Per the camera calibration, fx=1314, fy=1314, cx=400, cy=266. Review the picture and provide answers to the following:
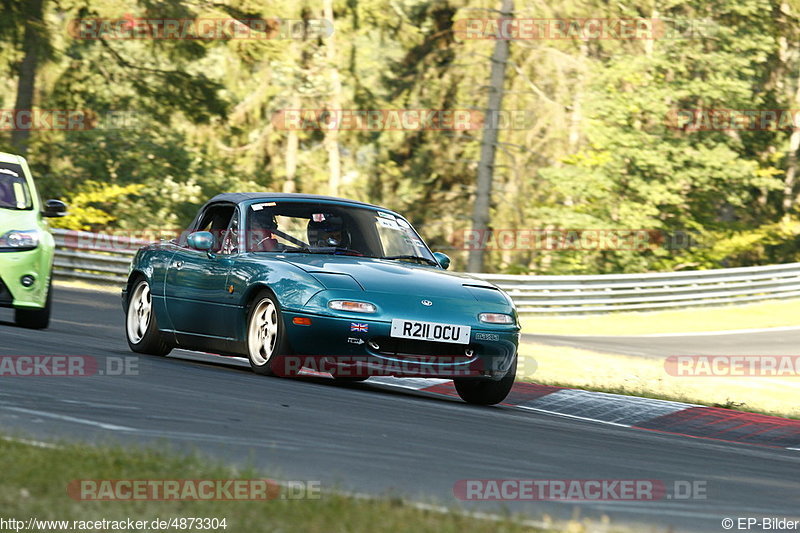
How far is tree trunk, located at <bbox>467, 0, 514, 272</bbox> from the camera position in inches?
1084

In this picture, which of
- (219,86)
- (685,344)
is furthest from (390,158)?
(685,344)

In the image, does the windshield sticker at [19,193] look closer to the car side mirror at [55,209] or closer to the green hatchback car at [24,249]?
the green hatchback car at [24,249]

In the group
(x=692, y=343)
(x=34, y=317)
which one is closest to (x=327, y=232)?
(x=34, y=317)

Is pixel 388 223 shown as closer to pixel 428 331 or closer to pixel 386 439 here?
pixel 428 331

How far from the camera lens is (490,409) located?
1005cm

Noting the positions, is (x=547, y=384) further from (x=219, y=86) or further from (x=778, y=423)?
(x=219, y=86)

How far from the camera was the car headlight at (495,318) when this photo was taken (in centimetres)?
984

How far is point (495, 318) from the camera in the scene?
9938mm

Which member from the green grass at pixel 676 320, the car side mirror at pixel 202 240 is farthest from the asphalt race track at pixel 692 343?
the car side mirror at pixel 202 240

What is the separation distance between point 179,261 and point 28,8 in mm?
23411

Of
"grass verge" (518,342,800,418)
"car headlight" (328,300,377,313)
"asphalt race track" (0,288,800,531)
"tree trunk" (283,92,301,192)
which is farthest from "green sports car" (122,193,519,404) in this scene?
"tree trunk" (283,92,301,192)

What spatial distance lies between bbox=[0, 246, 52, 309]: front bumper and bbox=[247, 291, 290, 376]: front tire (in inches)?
134

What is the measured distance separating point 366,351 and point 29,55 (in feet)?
83.7

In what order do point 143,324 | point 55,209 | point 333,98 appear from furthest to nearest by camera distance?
point 333,98, point 55,209, point 143,324
